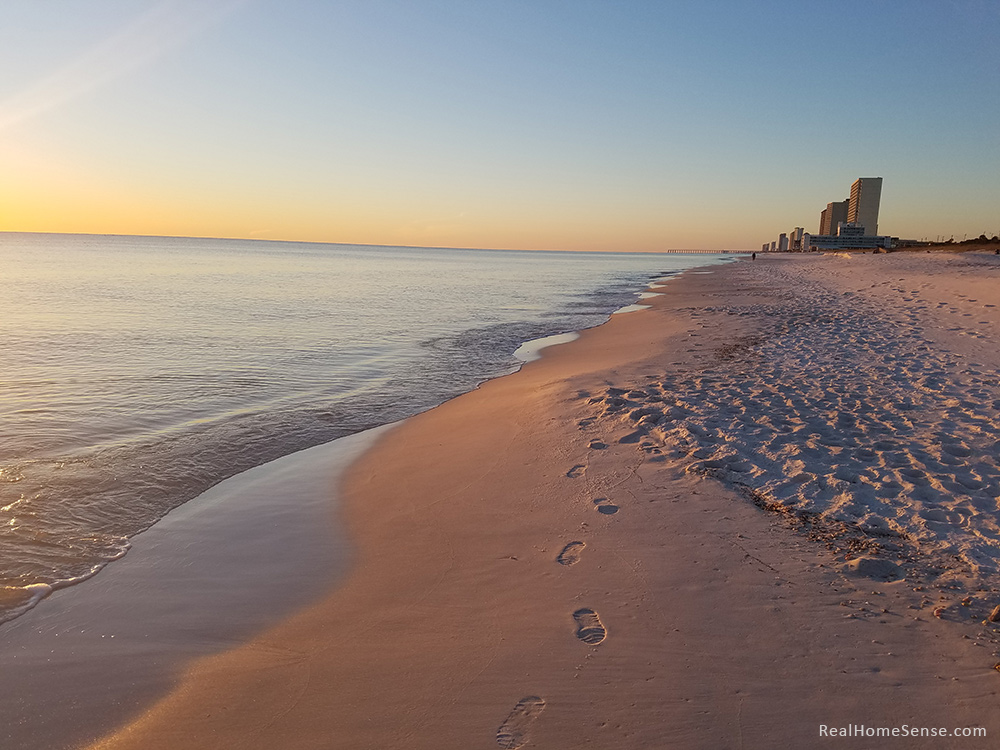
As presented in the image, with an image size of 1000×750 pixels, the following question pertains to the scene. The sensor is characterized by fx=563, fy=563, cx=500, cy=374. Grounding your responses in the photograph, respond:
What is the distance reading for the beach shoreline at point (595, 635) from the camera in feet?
9.14

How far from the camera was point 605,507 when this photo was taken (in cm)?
511

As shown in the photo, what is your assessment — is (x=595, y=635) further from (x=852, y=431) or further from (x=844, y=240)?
(x=844, y=240)

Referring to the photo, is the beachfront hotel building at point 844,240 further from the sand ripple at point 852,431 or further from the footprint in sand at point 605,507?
the footprint in sand at point 605,507

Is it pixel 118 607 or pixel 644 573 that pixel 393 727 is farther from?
pixel 118 607

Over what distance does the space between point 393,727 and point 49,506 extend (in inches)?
191

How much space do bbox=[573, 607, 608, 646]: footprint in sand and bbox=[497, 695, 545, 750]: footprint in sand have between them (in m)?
0.57

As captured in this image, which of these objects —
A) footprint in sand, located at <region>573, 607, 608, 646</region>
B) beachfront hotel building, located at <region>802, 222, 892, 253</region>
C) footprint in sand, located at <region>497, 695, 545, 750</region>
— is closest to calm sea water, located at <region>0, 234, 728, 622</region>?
footprint in sand, located at <region>497, 695, 545, 750</region>

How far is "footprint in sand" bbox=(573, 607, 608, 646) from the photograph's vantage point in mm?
3392

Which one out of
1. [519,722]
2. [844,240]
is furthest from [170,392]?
[844,240]

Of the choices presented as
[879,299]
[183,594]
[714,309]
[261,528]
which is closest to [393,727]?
[183,594]

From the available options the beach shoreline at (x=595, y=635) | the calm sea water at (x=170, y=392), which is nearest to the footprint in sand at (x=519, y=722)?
the beach shoreline at (x=595, y=635)

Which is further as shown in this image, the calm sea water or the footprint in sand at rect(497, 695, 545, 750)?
the calm sea water

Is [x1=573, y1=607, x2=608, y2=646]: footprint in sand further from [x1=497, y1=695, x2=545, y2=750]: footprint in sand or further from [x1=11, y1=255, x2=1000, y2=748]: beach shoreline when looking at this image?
[x1=497, y1=695, x2=545, y2=750]: footprint in sand

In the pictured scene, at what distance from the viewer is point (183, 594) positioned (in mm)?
4234
